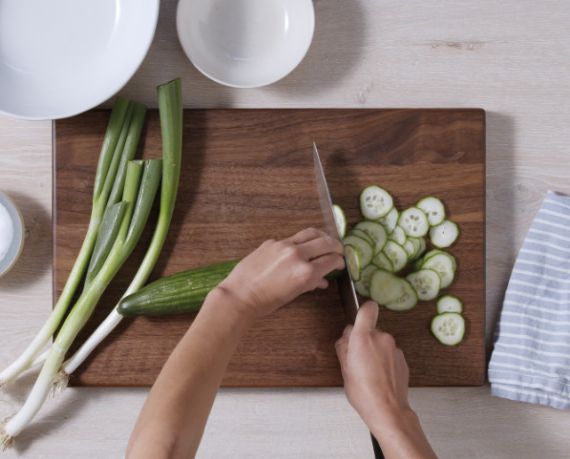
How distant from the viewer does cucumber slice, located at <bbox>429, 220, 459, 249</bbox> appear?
139 cm

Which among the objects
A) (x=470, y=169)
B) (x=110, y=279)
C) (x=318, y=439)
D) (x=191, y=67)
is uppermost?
(x=191, y=67)

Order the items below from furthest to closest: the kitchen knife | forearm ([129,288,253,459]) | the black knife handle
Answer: the kitchen knife, the black knife handle, forearm ([129,288,253,459])

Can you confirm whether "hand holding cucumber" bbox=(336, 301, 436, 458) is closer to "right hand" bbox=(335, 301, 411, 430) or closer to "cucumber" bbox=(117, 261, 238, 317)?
"right hand" bbox=(335, 301, 411, 430)

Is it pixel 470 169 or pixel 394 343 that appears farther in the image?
pixel 470 169

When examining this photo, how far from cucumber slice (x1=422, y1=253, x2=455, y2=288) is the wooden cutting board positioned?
1.0 inches

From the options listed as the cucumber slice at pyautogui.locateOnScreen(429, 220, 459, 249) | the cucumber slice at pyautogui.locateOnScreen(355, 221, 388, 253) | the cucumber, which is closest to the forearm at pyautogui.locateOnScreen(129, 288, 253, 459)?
the cucumber

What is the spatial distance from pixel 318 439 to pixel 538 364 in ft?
1.60

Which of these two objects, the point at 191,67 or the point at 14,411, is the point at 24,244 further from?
the point at 191,67

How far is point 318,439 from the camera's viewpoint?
4.71ft

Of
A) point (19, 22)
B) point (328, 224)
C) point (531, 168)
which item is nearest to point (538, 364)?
point (531, 168)

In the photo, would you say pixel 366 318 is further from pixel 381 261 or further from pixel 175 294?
pixel 175 294

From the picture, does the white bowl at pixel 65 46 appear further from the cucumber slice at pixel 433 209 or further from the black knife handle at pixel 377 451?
the black knife handle at pixel 377 451

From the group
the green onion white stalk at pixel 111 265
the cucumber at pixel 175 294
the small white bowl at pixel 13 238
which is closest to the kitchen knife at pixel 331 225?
the cucumber at pixel 175 294

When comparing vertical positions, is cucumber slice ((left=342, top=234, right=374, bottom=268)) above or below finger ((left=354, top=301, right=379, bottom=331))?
above
